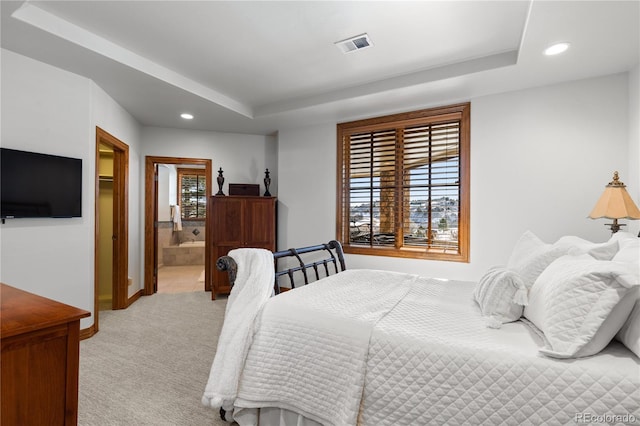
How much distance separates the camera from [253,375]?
160 centimetres

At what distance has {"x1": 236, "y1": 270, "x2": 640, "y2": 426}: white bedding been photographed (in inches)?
42.9

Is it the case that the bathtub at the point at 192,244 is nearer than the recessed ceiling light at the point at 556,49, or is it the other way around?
the recessed ceiling light at the point at 556,49

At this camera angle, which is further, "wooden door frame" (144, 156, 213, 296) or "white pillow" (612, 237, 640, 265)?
"wooden door frame" (144, 156, 213, 296)

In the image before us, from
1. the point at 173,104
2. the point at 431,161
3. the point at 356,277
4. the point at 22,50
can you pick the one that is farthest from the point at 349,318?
the point at 173,104

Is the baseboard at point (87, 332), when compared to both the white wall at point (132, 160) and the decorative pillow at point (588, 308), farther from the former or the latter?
the decorative pillow at point (588, 308)

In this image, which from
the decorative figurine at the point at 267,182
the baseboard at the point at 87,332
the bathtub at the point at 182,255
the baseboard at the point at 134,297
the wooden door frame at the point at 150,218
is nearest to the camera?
the baseboard at the point at 87,332

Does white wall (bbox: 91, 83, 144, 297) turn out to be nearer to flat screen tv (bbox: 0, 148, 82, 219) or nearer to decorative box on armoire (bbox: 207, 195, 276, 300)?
flat screen tv (bbox: 0, 148, 82, 219)

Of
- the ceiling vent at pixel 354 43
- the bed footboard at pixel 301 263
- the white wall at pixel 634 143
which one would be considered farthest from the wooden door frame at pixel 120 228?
the white wall at pixel 634 143

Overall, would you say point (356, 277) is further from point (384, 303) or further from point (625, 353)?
point (625, 353)

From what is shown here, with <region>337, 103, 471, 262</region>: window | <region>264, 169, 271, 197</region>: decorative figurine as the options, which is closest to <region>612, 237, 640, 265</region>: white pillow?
<region>337, 103, 471, 262</region>: window

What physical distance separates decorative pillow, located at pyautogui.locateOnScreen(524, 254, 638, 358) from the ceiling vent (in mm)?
2208

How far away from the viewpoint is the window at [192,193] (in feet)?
26.3

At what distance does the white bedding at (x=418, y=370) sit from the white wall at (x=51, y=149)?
7.52 feet

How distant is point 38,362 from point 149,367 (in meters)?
1.58
